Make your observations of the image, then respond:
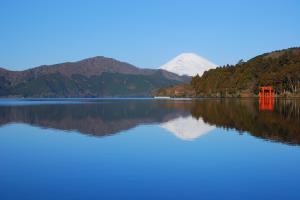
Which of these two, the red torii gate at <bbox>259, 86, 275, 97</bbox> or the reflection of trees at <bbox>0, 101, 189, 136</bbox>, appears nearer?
the reflection of trees at <bbox>0, 101, 189, 136</bbox>

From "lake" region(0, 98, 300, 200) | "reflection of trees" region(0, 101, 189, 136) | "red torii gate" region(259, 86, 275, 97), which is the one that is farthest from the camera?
"red torii gate" region(259, 86, 275, 97)

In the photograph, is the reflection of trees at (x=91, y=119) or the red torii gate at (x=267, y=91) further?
the red torii gate at (x=267, y=91)

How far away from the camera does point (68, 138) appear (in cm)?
3378

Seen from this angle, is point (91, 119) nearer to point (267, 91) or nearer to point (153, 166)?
A: point (153, 166)

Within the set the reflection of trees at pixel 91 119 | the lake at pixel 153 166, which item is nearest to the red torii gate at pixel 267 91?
the reflection of trees at pixel 91 119

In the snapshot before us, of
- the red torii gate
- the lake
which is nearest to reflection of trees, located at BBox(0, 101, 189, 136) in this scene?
the lake

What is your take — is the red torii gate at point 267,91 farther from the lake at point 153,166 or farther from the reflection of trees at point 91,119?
the lake at point 153,166

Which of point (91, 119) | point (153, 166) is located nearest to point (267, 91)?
point (91, 119)

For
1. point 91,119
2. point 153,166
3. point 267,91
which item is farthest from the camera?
point 267,91

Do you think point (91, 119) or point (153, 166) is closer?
point (153, 166)

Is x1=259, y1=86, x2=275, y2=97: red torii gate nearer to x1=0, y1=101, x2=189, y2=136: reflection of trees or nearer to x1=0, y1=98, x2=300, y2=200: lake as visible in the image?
x1=0, y1=101, x2=189, y2=136: reflection of trees

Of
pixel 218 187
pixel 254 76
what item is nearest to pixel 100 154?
pixel 218 187

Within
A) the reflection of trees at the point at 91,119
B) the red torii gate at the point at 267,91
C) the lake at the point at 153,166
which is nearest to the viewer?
the lake at the point at 153,166

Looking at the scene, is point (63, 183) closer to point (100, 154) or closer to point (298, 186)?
point (100, 154)
